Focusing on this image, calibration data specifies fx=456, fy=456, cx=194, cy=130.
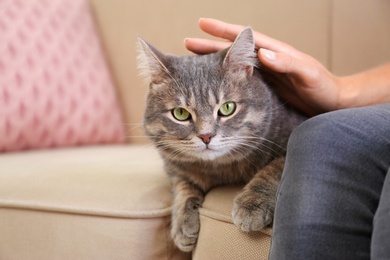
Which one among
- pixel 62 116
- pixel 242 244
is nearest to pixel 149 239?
pixel 242 244

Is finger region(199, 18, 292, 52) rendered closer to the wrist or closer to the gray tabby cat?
the gray tabby cat

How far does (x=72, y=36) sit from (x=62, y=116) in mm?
353

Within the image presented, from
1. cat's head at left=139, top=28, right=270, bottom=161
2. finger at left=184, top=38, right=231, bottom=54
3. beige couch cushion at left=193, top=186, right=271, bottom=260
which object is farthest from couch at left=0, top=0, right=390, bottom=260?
finger at left=184, top=38, right=231, bottom=54

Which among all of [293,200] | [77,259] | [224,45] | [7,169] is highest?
[224,45]

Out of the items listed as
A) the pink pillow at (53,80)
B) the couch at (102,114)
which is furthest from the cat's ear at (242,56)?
the pink pillow at (53,80)

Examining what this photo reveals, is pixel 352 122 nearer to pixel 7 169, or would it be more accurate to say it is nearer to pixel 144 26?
pixel 7 169

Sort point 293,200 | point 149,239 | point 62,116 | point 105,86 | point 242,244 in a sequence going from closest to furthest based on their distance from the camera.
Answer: point 293,200, point 242,244, point 149,239, point 62,116, point 105,86

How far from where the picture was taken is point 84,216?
1.07m

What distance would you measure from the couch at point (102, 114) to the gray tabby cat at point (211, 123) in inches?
2.0

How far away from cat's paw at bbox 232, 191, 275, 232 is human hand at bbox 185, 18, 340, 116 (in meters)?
0.28

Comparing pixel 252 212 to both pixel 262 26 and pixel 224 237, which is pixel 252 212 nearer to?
pixel 224 237

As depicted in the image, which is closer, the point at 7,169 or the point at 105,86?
the point at 7,169

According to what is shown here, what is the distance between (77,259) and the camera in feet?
3.51

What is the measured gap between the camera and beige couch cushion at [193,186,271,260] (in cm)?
89
